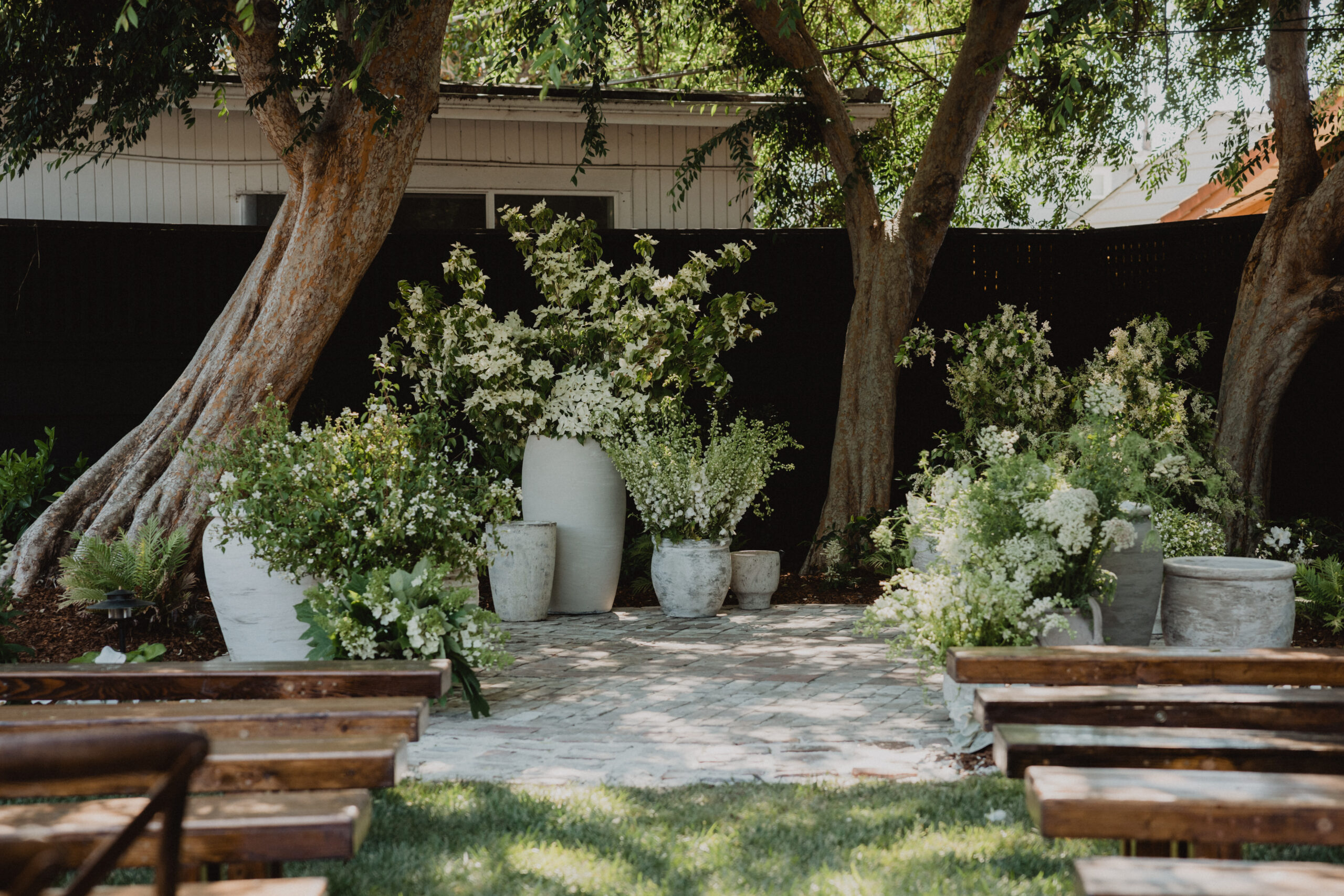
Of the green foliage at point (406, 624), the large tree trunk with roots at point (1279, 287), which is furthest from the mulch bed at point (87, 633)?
the large tree trunk with roots at point (1279, 287)

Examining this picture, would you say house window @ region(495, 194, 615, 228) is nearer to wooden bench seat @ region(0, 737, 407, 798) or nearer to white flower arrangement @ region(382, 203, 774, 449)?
white flower arrangement @ region(382, 203, 774, 449)

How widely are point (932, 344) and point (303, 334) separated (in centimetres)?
435

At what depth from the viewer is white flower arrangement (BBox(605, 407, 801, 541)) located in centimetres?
653

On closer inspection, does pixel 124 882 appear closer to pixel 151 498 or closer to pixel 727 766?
pixel 727 766

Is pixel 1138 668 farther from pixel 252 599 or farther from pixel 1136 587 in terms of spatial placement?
pixel 252 599

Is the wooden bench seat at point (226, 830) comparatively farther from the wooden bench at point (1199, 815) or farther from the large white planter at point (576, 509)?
the large white planter at point (576, 509)

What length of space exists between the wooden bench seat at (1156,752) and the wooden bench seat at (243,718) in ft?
4.98

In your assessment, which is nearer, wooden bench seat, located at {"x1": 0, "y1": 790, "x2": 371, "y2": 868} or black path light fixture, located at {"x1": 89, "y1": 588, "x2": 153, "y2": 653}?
wooden bench seat, located at {"x1": 0, "y1": 790, "x2": 371, "y2": 868}

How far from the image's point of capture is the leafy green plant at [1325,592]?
18.7 feet

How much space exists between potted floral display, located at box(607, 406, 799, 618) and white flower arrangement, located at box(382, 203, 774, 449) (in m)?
0.28

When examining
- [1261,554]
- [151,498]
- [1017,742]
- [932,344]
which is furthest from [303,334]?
[1261,554]

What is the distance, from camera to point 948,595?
3896mm

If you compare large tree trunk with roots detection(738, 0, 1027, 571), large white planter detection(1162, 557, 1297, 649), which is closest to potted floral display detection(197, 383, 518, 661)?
large tree trunk with roots detection(738, 0, 1027, 571)

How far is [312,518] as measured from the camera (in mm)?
4734
